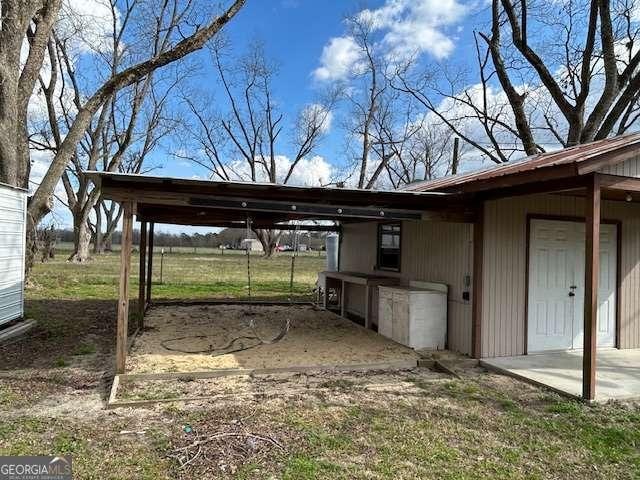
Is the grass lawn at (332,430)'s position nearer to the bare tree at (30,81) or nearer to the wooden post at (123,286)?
the wooden post at (123,286)

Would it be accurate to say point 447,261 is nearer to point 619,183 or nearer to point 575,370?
point 575,370

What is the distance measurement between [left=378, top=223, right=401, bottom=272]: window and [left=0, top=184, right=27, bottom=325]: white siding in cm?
622

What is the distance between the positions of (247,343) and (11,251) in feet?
13.6

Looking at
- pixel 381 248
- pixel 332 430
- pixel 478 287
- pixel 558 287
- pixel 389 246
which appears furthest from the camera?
pixel 381 248

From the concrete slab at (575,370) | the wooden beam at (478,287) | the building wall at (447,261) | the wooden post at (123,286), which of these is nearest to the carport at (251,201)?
the wooden post at (123,286)

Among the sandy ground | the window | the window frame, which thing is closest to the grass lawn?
the sandy ground

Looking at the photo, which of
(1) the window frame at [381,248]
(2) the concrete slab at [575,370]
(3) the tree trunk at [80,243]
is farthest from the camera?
(3) the tree trunk at [80,243]

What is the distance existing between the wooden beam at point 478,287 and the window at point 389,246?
2205mm

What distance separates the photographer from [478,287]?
6.00 m

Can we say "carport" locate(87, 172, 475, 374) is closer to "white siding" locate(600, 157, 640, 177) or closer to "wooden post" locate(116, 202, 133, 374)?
"wooden post" locate(116, 202, 133, 374)

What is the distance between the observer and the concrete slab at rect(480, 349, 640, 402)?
4.77 meters

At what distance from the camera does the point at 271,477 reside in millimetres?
2945

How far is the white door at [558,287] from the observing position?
6371mm

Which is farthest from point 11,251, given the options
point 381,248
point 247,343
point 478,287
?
point 478,287
